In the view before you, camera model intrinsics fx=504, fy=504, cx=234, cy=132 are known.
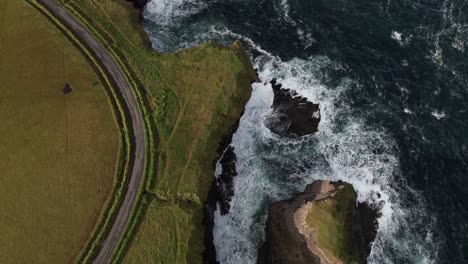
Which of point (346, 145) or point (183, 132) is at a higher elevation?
point (346, 145)

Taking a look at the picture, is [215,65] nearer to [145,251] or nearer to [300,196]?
[300,196]

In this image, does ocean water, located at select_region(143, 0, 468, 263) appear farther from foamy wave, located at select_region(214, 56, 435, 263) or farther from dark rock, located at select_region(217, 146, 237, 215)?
dark rock, located at select_region(217, 146, 237, 215)

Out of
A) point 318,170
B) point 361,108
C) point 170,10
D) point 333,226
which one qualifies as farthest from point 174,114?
point 361,108

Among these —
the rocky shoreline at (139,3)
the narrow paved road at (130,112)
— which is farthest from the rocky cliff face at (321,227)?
the rocky shoreline at (139,3)

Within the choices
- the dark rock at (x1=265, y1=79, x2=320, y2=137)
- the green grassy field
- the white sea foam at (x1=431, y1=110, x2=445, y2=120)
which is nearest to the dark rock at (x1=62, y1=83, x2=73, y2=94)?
the green grassy field

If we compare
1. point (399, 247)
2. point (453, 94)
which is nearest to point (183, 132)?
point (399, 247)

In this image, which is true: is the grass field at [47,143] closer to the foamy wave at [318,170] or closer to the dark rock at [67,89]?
the dark rock at [67,89]

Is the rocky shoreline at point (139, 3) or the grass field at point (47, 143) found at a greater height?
the rocky shoreline at point (139, 3)
